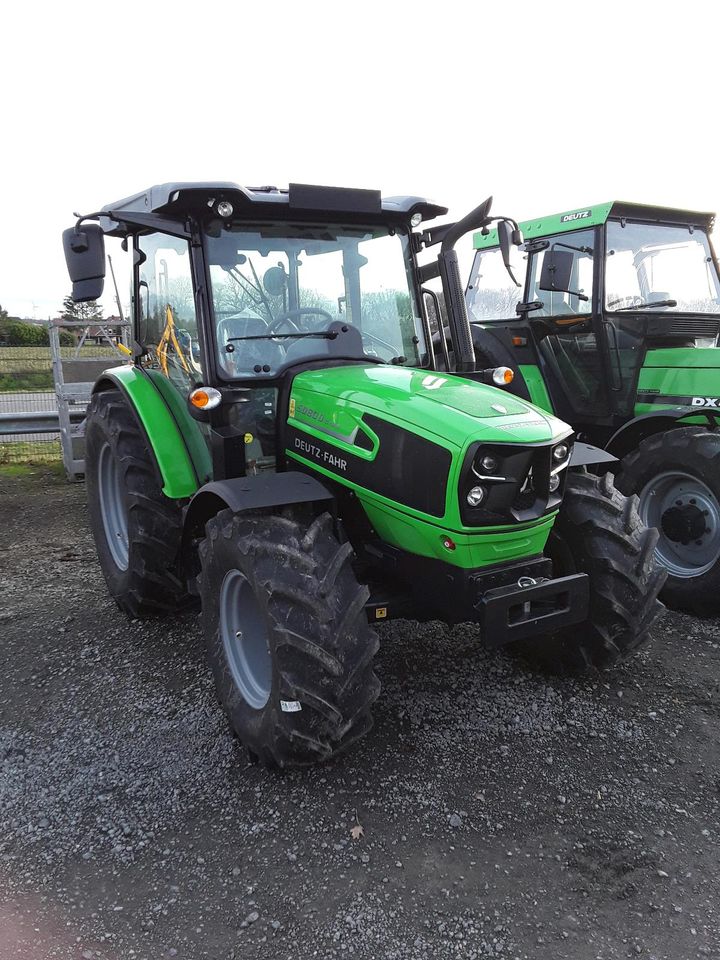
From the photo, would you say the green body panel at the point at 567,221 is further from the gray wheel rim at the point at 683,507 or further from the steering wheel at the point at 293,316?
the steering wheel at the point at 293,316

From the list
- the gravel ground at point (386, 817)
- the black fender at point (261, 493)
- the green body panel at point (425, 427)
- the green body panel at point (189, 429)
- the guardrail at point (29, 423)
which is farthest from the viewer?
the guardrail at point (29, 423)

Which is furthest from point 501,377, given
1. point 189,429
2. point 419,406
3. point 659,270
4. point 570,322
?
point 659,270

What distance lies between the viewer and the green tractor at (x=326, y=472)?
108 inches

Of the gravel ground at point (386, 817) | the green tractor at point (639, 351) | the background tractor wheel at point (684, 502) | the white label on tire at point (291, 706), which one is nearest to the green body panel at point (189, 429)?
the gravel ground at point (386, 817)

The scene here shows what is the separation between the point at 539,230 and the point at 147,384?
3.30 meters

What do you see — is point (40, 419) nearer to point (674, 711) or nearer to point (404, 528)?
point (404, 528)

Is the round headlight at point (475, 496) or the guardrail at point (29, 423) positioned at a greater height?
the round headlight at point (475, 496)

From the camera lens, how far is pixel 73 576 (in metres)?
5.36

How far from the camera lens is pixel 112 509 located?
4.90 meters

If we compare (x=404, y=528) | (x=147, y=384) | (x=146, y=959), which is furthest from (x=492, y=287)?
(x=146, y=959)

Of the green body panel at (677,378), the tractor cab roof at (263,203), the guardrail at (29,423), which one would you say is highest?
the tractor cab roof at (263,203)

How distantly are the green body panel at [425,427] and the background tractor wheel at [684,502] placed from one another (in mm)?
1966

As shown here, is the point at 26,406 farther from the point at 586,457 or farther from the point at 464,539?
the point at 464,539

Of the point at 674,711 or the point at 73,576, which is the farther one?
the point at 73,576
